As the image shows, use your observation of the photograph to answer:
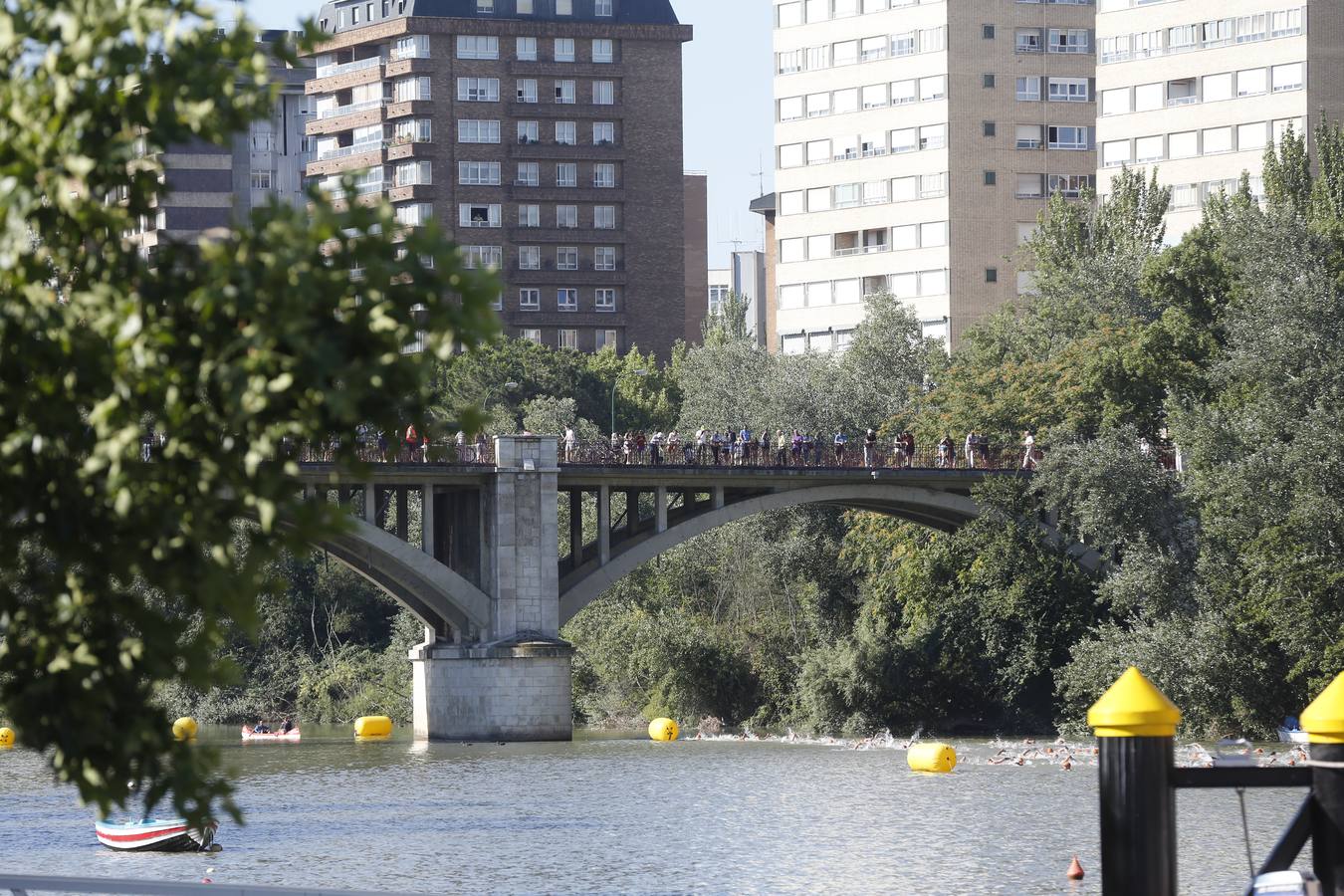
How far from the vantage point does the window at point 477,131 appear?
412 feet

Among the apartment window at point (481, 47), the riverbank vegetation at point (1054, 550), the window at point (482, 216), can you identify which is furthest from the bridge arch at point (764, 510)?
the apartment window at point (481, 47)

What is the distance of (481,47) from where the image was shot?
126750mm

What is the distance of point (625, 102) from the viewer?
128625mm

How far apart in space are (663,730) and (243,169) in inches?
3340

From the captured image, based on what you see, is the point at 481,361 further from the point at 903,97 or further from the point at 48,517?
the point at 48,517

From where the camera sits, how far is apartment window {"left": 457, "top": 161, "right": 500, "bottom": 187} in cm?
12581

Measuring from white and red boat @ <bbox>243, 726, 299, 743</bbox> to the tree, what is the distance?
61098 millimetres

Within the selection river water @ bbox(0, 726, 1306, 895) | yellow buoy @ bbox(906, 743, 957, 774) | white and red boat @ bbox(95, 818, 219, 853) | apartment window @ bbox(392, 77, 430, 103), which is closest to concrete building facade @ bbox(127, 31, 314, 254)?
apartment window @ bbox(392, 77, 430, 103)

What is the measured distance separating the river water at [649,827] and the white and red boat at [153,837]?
0.23m

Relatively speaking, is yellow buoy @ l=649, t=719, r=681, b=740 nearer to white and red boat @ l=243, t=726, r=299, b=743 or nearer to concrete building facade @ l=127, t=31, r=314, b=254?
white and red boat @ l=243, t=726, r=299, b=743

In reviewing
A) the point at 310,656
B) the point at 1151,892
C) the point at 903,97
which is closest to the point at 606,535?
the point at 310,656

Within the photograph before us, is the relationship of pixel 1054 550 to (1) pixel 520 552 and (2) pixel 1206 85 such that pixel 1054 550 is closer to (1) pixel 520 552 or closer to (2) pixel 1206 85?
(1) pixel 520 552

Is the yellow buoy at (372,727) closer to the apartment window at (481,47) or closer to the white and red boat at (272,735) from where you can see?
the white and red boat at (272,735)

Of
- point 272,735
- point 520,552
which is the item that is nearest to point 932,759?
point 520,552
